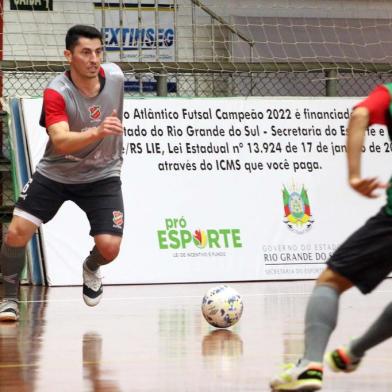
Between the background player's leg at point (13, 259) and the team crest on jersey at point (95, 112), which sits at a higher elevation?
the team crest on jersey at point (95, 112)

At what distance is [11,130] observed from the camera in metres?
11.6

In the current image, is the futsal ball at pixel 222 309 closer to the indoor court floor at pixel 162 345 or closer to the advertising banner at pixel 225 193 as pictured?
the indoor court floor at pixel 162 345

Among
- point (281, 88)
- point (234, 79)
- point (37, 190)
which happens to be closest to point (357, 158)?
point (37, 190)

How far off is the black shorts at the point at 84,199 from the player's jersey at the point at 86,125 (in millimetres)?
57

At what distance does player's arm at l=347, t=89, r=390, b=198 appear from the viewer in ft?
14.0

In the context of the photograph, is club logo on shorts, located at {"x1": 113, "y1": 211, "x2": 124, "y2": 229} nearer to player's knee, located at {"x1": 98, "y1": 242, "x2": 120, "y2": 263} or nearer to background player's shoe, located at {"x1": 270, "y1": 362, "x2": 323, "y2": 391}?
player's knee, located at {"x1": 98, "y1": 242, "x2": 120, "y2": 263}

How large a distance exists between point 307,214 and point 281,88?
3.07 metres

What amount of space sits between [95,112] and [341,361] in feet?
11.2

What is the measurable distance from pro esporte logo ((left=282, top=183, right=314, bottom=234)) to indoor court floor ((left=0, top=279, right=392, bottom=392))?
192 centimetres

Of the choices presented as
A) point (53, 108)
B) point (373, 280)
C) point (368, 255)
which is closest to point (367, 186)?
point (368, 255)

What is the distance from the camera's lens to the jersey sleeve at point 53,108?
729 cm

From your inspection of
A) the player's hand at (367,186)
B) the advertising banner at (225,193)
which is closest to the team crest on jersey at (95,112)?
the player's hand at (367,186)

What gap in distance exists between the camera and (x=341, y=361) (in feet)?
15.4

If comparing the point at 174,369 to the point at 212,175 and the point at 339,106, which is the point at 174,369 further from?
the point at 339,106
